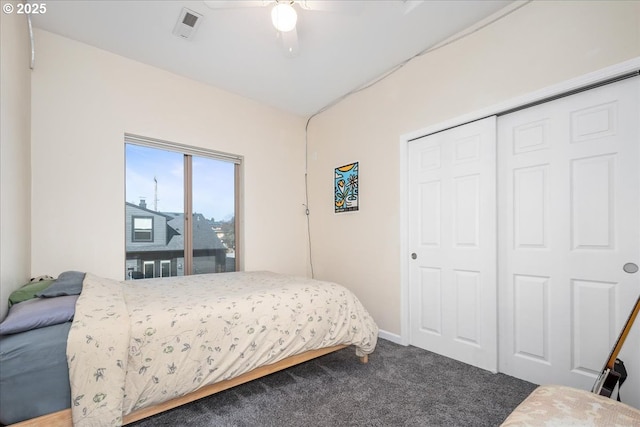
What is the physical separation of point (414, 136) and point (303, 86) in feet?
4.63

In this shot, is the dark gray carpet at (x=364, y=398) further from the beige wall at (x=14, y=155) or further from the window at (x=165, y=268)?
the window at (x=165, y=268)

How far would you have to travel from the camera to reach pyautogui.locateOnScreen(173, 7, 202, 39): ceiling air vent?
2.25m

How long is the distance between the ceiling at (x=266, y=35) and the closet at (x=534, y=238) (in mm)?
876

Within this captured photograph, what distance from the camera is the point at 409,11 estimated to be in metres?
2.21

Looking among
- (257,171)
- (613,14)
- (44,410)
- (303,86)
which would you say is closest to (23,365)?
(44,410)

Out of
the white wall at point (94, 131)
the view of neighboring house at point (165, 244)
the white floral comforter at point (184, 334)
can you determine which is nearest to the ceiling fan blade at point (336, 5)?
the white wall at point (94, 131)

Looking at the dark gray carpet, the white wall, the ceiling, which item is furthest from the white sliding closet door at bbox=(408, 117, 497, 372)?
the white wall

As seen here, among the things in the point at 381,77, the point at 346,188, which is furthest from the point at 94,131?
the point at 381,77

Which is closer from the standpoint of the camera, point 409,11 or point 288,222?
point 409,11

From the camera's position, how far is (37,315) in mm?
1335

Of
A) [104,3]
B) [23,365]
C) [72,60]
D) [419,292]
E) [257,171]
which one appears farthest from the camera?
[257,171]

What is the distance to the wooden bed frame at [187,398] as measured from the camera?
119 cm

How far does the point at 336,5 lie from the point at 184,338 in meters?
2.17

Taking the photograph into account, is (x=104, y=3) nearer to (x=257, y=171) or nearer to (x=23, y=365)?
(x=257, y=171)
